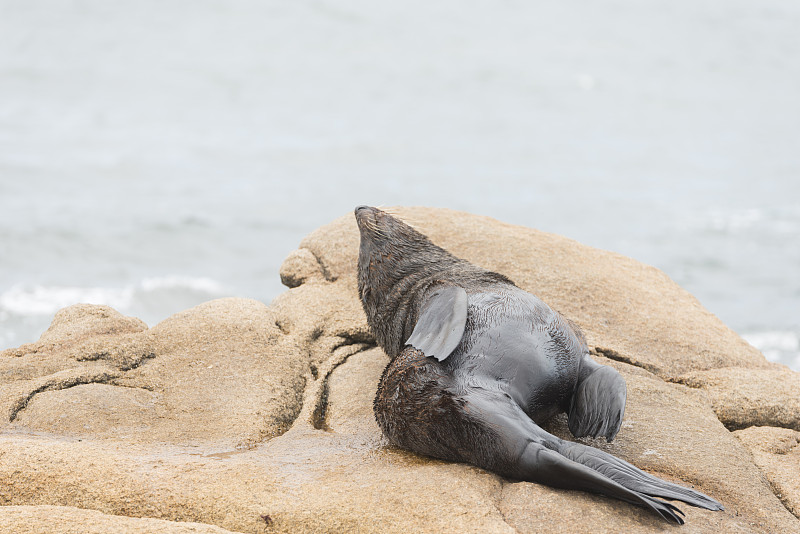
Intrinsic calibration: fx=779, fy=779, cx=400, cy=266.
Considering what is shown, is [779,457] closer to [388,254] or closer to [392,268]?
[392,268]

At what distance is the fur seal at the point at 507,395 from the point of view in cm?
372

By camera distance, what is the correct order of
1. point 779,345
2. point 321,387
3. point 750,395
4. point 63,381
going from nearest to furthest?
1. point 63,381
2. point 750,395
3. point 321,387
4. point 779,345

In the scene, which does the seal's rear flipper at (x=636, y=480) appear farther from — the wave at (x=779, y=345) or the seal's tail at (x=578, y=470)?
the wave at (x=779, y=345)

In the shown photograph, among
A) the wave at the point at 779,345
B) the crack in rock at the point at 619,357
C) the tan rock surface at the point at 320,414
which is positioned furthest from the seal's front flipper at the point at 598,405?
the wave at the point at 779,345

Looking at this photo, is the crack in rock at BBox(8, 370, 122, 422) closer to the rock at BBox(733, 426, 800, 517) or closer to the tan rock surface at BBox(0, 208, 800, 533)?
the tan rock surface at BBox(0, 208, 800, 533)

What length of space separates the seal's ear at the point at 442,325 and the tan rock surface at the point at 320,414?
630 mm

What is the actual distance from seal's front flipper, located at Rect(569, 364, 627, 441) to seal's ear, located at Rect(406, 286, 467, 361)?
2.82ft

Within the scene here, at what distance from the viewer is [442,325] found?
449cm

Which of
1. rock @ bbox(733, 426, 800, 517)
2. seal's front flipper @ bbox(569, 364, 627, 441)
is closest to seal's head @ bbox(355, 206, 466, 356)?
seal's front flipper @ bbox(569, 364, 627, 441)

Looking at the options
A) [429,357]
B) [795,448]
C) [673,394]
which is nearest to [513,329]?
[429,357]

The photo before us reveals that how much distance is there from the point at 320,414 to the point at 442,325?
1.37 meters

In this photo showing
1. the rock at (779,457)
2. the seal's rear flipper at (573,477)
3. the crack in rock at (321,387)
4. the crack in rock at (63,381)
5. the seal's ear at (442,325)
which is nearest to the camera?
the seal's rear flipper at (573,477)

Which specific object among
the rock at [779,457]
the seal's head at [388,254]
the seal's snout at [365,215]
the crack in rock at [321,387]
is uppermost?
the seal's snout at [365,215]

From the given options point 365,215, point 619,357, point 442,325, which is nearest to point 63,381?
point 365,215
